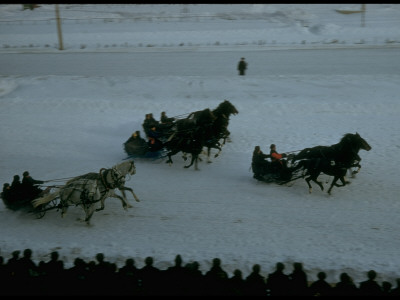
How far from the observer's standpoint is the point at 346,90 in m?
18.8

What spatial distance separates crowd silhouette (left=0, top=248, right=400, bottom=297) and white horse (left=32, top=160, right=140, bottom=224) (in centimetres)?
289

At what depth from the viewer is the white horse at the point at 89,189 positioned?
8633mm

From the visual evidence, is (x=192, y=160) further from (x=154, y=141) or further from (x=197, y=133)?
(x=154, y=141)

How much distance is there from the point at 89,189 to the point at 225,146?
5860 mm

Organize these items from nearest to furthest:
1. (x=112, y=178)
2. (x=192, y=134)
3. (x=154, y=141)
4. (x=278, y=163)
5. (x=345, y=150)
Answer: (x=112, y=178) < (x=345, y=150) < (x=278, y=163) < (x=192, y=134) < (x=154, y=141)

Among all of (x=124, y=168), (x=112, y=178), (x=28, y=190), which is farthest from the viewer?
(x=28, y=190)

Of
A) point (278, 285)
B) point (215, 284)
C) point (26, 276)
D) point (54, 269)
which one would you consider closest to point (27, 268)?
point (26, 276)

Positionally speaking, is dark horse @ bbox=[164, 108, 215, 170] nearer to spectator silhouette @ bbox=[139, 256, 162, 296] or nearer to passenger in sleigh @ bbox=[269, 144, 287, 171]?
passenger in sleigh @ bbox=[269, 144, 287, 171]

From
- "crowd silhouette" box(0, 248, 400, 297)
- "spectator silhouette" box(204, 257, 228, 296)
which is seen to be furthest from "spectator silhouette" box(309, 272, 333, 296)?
"spectator silhouette" box(204, 257, 228, 296)

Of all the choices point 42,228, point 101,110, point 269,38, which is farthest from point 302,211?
point 269,38

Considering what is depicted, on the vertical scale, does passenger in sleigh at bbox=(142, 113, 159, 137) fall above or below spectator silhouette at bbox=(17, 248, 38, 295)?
above

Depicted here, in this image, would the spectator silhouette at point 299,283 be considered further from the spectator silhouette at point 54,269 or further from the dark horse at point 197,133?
the dark horse at point 197,133

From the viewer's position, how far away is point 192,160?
11820mm

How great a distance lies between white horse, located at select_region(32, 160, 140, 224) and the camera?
863 cm
